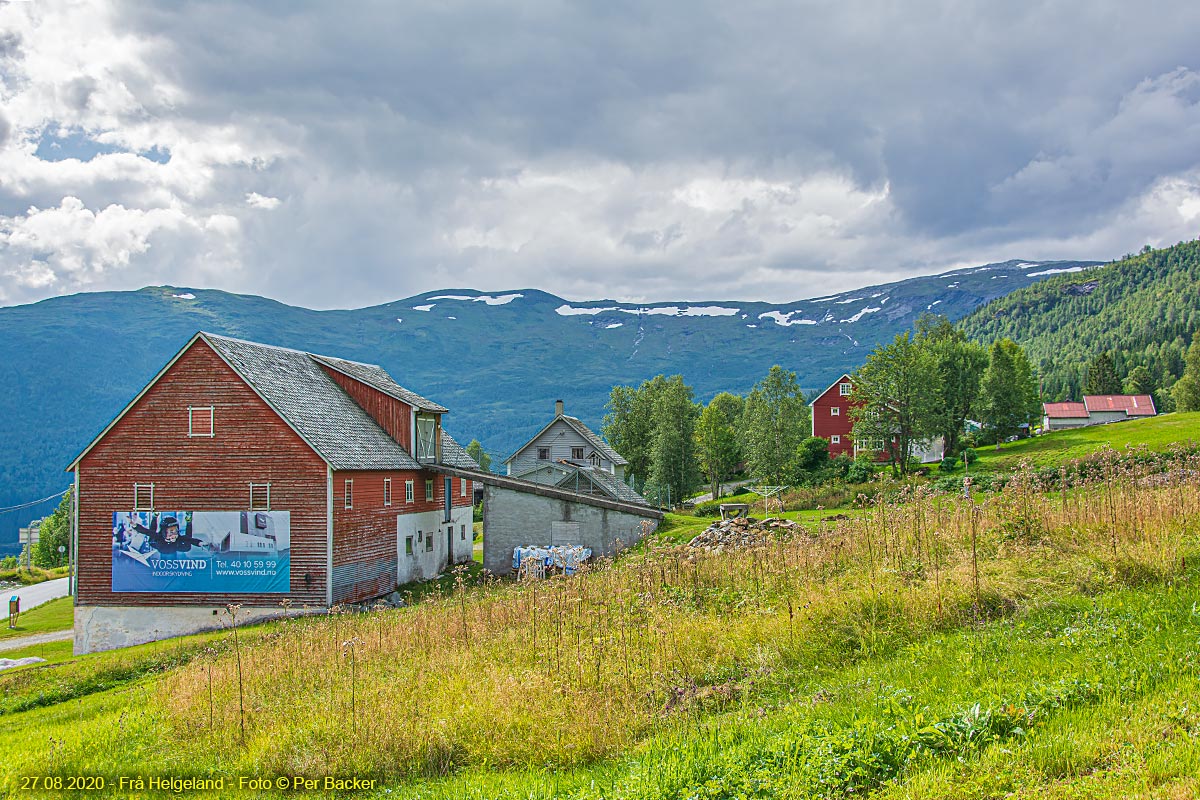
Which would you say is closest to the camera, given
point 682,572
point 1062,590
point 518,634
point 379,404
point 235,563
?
point 1062,590

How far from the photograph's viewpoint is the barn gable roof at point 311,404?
32.9 meters

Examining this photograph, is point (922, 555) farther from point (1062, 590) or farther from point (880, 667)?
point (880, 667)

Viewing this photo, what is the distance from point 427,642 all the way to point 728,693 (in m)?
5.39

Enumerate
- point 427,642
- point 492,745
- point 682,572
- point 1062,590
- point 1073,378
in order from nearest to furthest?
point 492,745 → point 1062,590 → point 427,642 → point 682,572 → point 1073,378

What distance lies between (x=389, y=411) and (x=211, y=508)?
1010cm

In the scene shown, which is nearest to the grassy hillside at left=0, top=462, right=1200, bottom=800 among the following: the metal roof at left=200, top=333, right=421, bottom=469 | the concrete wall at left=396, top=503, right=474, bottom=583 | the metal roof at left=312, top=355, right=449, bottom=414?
the metal roof at left=200, top=333, right=421, bottom=469

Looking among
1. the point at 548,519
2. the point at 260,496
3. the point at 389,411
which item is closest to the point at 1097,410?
the point at 548,519

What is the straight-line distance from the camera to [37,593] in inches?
2397

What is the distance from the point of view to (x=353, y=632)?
13867 millimetres

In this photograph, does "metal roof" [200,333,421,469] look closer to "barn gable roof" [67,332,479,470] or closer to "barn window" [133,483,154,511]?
"barn gable roof" [67,332,479,470]

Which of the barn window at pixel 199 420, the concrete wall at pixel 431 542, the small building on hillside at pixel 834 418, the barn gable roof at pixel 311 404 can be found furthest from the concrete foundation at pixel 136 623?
the small building on hillside at pixel 834 418

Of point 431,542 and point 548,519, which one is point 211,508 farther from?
point 548,519

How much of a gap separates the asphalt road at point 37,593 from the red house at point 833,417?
230 feet

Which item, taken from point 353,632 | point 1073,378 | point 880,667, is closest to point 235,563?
point 353,632
